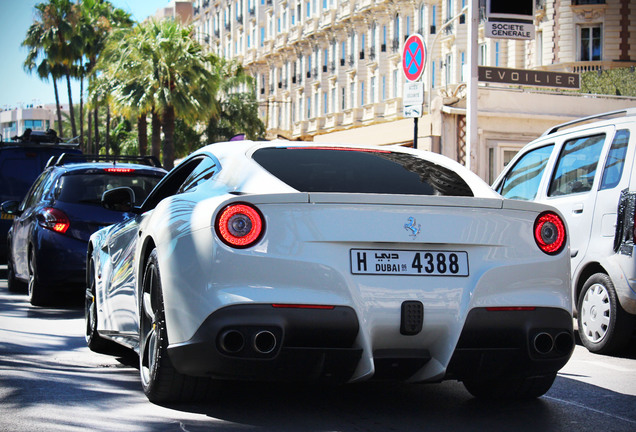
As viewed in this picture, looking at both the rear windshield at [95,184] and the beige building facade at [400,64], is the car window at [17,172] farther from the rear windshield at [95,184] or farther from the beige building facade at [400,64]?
the beige building facade at [400,64]

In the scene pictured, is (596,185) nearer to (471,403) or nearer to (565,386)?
(565,386)

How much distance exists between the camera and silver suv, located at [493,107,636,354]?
24.2 ft

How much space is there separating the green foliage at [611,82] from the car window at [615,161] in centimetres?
3423

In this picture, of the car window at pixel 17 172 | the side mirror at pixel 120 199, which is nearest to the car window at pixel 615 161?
the side mirror at pixel 120 199

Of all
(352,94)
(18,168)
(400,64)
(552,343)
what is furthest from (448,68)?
(552,343)

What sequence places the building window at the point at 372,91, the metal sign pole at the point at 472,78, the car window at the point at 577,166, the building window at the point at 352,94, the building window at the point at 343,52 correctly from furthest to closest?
the building window at the point at 343,52, the building window at the point at 352,94, the building window at the point at 372,91, the metal sign pole at the point at 472,78, the car window at the point at 577,166

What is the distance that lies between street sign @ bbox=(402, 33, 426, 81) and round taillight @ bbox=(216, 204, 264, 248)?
10335 mm

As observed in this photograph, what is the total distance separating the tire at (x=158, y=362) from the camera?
16.3 ft

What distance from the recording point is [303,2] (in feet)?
211

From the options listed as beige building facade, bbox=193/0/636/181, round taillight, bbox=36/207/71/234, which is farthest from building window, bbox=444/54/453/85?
round taillight, bbox=36/207/71/234

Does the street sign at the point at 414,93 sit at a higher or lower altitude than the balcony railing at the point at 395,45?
lower

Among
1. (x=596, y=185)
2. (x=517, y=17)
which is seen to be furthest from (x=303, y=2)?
(x=596, y=185)

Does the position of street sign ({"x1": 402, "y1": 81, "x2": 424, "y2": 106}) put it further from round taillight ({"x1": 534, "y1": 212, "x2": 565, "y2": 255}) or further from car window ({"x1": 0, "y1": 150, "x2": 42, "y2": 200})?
round taillight ({"x1": 534, "y1": 212, "x2": 565, "y2": 255})

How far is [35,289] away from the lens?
10789mm
